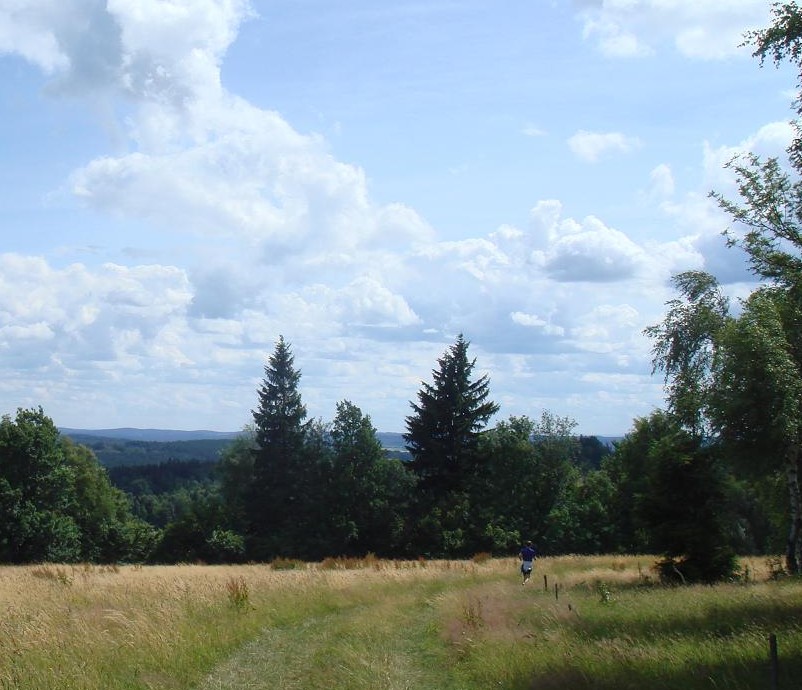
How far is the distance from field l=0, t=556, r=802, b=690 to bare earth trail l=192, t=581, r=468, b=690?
0.13 feet

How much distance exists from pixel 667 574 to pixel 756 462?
178 inches

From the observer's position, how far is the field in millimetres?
9680

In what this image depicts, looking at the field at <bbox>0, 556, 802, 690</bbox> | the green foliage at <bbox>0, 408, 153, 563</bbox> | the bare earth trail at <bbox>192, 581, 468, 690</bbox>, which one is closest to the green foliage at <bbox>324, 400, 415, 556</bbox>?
the green foliage at <bbox>0, 408, 153, 563</bbox>

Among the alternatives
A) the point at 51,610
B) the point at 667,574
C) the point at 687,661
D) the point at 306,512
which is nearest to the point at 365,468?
the point at 306,512

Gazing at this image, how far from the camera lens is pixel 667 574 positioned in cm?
2448

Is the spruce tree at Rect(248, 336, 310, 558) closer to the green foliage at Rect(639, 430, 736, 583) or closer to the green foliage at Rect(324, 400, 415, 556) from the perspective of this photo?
the green foliage at Rect(324, 400, 415, 556)

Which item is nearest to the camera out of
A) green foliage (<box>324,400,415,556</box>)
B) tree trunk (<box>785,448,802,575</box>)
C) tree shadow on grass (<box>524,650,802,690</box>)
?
tree shadow on grass (<box>524,650,802,690</box>)

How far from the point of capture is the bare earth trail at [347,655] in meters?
10.3

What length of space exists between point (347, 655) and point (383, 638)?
2.43 meters

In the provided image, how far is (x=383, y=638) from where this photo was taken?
45.4 feet

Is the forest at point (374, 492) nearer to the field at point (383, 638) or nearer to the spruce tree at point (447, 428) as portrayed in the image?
the spruce tree at point (447, 428)

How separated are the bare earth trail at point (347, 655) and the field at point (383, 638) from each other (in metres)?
0.04

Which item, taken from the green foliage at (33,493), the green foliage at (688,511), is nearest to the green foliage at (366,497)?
the green foliage at (33,493)

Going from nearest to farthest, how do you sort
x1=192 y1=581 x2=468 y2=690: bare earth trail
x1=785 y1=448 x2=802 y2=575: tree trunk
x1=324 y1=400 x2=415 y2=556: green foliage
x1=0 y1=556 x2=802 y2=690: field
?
1. x1=0 y1=556 x2=802 y2=690: field
2. x1=192 y1=581 x2=468 y2=690: bare earth trail
3. x1=785 y1=448 x2=802 y2=575: tree trunk
4. x1=324 y1=400 x2=415 y2=556: green foliage
